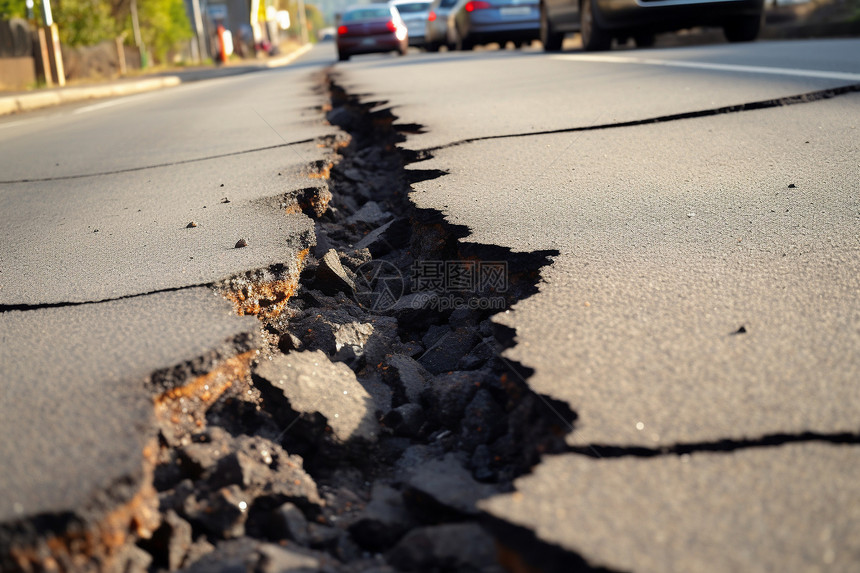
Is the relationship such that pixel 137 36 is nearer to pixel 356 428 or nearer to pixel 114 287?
pixel 114 287

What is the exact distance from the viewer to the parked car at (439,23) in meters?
16.2

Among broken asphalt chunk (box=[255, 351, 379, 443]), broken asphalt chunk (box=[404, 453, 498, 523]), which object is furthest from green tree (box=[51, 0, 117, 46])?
broken asphalt chunk (box=[404, 453, 498, 523])

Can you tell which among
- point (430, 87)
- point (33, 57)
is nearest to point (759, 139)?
point (430, 87)

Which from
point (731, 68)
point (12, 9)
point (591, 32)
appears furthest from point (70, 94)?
point (731, 68)

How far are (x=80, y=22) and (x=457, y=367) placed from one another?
2027 cm

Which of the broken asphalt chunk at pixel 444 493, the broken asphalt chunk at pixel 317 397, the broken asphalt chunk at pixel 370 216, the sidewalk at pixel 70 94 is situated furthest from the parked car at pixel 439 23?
the broken asphalt chunk at pixel 444 493

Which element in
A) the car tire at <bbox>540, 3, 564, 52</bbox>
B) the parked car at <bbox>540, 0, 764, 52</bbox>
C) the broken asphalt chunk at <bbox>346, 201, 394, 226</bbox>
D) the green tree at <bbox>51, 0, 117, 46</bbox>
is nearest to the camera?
the broken asphalt chunk at <bbox>346, 201, 394, 226</bbox>

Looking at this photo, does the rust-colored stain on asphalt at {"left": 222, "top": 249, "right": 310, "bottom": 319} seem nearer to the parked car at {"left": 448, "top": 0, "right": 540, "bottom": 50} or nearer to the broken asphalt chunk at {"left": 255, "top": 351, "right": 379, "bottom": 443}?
the broken asphalt chunk at {"left": 255, "top": 351, "right": 379, "bottom": 443}

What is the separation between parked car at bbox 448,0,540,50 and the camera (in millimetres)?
13086

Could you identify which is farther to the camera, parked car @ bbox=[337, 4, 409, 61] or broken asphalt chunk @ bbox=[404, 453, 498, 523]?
parked car @ bbox=[337, 4, 409, 61]

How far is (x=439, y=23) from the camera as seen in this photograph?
54.3 ft

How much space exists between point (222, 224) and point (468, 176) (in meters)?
1.01

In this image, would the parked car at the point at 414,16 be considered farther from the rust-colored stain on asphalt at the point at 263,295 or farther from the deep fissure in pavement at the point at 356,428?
the rust-colored stain on asphalt at the point at 263,295

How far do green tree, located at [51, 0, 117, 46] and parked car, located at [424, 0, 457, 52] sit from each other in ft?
27.6
